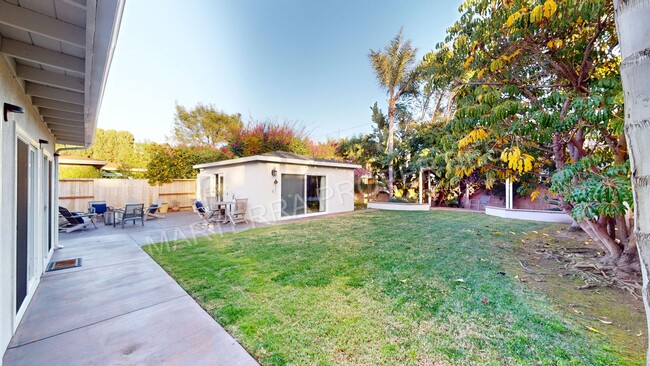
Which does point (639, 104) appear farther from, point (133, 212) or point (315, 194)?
point (133, 212)

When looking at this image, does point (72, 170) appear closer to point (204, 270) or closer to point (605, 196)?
point (204, 270)

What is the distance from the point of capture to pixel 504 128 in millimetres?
5188

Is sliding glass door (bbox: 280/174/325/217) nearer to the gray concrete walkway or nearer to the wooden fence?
the gray concrete walkway

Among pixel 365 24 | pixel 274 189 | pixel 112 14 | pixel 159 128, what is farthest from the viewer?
pixel 159 128

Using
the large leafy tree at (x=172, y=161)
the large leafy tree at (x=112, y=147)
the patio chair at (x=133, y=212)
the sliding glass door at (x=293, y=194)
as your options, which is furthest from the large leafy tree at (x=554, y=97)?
the large leafy tree at (x=112, y=147)

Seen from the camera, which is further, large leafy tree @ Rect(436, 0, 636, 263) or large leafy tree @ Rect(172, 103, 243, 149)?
large leafy tree @ Rect(172, 103, 243, 149)

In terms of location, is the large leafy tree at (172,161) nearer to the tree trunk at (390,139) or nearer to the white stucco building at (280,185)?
the white stucco building at (280,185)

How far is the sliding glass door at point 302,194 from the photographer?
38.4 feet

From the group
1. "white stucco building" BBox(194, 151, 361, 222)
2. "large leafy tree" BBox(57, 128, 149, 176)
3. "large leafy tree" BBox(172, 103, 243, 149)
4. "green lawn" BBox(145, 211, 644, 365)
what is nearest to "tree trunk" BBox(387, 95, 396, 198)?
"white stucco building" BBox(194, 151, 361, 222)

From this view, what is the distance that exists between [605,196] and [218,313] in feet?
15.9

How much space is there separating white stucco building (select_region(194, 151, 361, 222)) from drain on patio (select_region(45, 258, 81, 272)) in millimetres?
6038

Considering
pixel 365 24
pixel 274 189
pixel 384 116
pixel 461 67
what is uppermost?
pixel 365 24

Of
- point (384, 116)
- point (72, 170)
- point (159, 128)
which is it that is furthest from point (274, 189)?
point (159, 128)

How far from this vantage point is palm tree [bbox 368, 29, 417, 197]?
605 inches
